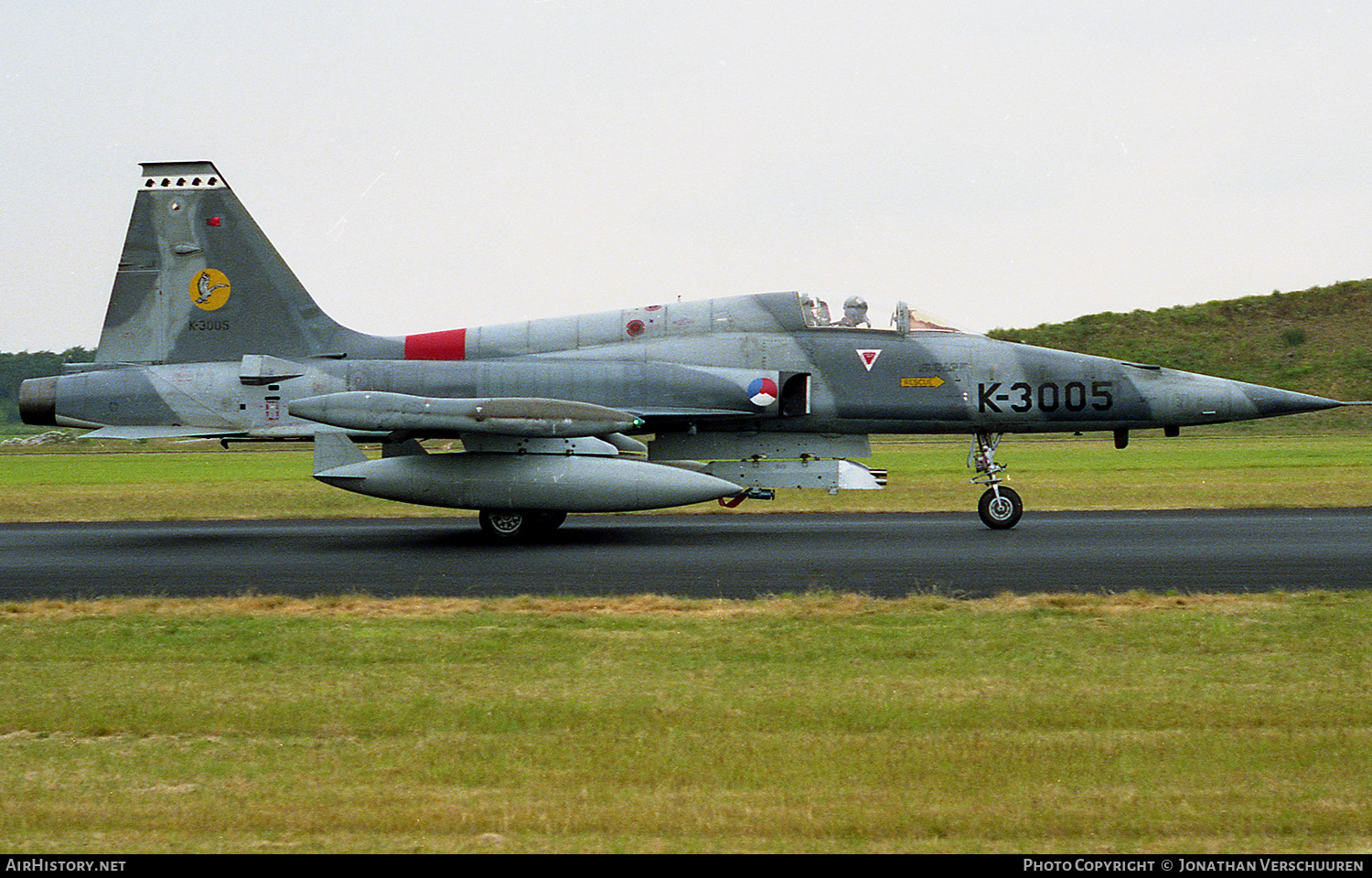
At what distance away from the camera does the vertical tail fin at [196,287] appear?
1844 cm

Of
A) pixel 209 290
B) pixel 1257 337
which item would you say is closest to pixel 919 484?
pixel 209 290

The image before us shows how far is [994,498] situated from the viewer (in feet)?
58.7

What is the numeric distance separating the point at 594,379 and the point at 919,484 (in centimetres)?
1413

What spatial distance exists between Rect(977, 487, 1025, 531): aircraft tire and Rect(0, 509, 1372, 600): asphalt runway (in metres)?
0.34

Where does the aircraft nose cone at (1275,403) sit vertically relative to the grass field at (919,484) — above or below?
above

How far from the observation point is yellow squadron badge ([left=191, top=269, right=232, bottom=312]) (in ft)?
60.5

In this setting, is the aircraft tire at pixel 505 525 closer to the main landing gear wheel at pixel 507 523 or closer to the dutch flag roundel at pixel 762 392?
the main landing gear wheel at pixel 507 523

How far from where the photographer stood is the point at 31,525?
2064cm

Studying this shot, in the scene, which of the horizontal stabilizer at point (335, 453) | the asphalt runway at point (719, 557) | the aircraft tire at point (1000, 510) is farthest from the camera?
the aircraft tire at point (1000, 510)

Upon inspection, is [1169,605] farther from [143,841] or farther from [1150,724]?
[143,841]

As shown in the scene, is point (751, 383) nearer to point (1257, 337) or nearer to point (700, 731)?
point (700, 731)

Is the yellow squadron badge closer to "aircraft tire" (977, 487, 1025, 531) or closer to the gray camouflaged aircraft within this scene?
the gray camouflaged aircraft

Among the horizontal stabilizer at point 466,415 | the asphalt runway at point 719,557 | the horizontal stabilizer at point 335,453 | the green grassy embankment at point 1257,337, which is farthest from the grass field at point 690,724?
the green grassy embankment at point 1257,337
